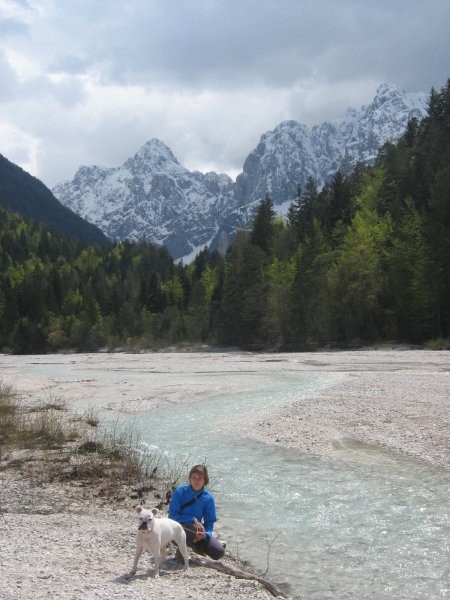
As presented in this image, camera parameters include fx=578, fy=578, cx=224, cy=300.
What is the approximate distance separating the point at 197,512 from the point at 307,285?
6563 centimetres

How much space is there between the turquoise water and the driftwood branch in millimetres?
500

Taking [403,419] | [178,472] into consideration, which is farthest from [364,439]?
[178,472]

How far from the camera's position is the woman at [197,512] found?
946cm

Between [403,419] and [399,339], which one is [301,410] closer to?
[403,419]

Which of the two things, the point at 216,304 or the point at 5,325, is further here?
the point at 5,325

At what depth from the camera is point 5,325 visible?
124688 millimetres

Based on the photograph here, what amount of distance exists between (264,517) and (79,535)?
12.5 ft

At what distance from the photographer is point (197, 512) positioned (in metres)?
9.59

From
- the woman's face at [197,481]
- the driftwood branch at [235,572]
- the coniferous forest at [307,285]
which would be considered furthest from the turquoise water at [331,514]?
the coniferous forest at [307,285]

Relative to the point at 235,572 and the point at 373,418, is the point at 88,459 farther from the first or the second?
the point at 373,418

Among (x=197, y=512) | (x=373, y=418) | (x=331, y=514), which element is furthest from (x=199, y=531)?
(x=373, y=418)

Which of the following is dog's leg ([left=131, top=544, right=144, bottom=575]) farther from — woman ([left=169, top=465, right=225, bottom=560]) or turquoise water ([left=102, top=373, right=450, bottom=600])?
turquoise water ([left=102, top=373, right=450, bottom=600])

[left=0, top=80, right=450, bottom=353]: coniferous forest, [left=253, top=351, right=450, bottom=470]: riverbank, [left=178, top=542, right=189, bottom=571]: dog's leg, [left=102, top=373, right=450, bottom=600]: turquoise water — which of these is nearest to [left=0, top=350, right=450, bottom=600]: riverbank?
[left=253, top=351, right=450, bottom=470]: riverbank

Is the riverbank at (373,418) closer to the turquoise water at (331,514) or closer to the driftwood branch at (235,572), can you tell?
the turquoise water at (331,514)
